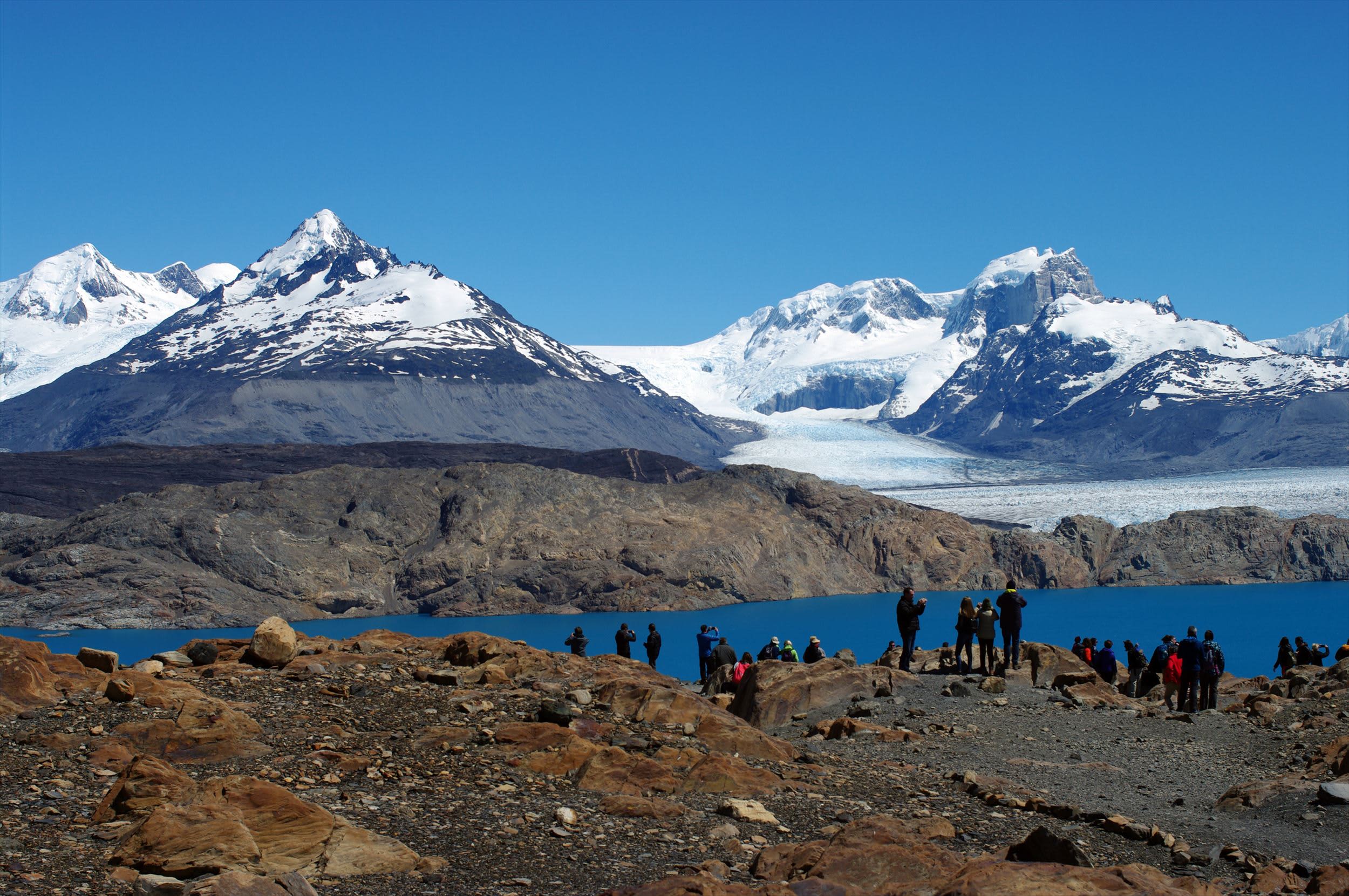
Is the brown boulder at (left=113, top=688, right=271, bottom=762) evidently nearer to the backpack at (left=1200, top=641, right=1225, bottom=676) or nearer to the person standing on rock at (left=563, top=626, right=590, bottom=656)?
the person standing on rock at (left=563, top=626, right=590, bottom=656)

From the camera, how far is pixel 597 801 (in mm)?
10656

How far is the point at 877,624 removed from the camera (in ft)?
253

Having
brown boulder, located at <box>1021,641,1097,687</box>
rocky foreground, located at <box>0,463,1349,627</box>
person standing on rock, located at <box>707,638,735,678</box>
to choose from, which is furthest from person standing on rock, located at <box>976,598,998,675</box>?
rocky foreground, located at <box>0,463,1349,627</box>

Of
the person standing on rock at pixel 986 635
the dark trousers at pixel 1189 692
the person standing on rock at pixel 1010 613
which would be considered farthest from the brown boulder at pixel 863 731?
the dark trousers at pixel 1189 692

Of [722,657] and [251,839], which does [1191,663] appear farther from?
[251,839]

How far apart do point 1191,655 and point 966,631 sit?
3481 millimetres

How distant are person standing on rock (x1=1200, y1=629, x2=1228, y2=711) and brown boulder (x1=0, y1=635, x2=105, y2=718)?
1455cm

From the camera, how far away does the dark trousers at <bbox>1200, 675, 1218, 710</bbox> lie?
1931 cm

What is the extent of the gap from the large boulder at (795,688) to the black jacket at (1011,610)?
203 cm

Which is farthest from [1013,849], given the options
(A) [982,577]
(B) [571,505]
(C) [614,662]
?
(A) [982,577]

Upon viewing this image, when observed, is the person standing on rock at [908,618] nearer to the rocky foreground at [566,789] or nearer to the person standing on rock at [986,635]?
the person standing on rock at [986,635]

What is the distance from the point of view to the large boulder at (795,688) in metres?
18.0

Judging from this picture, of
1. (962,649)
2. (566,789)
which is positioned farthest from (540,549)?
(566,789)

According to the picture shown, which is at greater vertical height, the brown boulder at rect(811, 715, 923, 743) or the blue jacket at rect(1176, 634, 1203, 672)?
the blue jacket at rect(1176, 634, 1203, 672)
